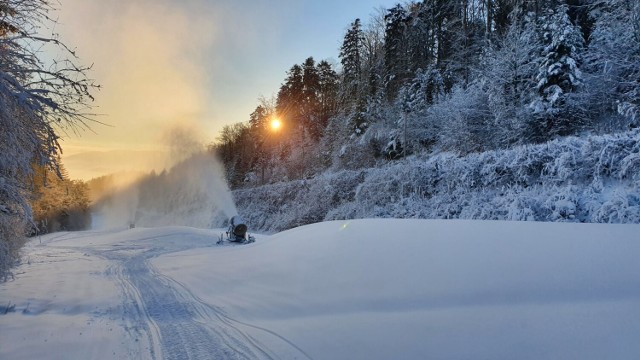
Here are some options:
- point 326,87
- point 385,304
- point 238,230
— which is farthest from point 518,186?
point 326,87

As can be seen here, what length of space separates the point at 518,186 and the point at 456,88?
42.9 ft

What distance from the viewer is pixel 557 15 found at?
15.4 m

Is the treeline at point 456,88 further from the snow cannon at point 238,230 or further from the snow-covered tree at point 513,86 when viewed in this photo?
the snow cannon at point 238,230

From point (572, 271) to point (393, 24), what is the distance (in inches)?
1471

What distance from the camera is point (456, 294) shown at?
184 inches

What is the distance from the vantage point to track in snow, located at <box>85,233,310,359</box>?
4.27m

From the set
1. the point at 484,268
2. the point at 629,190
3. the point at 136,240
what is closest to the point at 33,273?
the point at 136,240

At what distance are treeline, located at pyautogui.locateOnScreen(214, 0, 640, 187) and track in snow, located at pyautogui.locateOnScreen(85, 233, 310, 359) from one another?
1336 centimetres

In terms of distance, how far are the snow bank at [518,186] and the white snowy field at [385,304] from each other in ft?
13.7

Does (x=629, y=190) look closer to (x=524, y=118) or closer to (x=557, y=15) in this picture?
(x=524, y=118)

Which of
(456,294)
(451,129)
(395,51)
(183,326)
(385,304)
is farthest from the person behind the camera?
(395,51)

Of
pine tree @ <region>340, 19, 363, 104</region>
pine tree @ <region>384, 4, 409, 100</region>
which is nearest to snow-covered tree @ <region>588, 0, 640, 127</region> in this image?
pine tree @ <region>384, 4, 409, 100</region>

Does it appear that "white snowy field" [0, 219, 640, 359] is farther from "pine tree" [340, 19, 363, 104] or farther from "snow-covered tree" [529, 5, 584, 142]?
"pine tree" [340, 19, 363, 104]

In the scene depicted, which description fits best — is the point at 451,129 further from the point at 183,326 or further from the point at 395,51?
the point at 395,51
